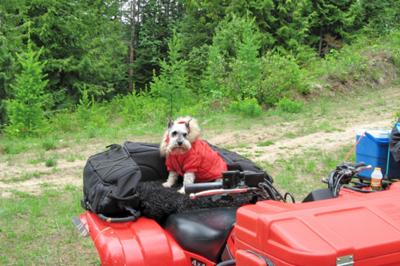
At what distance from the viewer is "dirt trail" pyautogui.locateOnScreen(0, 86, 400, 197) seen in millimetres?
7617

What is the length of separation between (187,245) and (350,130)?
838 cm

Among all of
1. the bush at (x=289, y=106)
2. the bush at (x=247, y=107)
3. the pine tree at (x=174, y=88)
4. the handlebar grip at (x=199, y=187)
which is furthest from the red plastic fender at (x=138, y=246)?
the pine tree at (x=174, y=88)

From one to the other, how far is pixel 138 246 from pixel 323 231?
117cm

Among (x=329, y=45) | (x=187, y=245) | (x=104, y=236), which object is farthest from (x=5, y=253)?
(x=329, y=45)

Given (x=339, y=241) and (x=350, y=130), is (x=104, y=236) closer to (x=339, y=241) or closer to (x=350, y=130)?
(x=339, y=241)

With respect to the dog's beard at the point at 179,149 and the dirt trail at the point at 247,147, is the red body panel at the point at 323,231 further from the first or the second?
the dirt trail at the point at 247,147

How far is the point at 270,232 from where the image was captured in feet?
5.40

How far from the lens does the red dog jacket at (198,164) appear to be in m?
3.83

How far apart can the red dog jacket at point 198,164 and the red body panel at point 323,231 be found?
6.46 feet

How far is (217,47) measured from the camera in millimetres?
17438

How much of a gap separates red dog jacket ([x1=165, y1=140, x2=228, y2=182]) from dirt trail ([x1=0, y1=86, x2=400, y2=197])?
3855 mm

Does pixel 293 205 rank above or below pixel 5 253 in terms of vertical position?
above

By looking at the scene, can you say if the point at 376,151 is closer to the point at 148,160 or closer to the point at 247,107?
the point at 148,160

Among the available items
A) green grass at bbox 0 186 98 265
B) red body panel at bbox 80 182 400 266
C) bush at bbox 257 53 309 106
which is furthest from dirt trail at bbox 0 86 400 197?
red body panel at bbox 80 182 400 266
